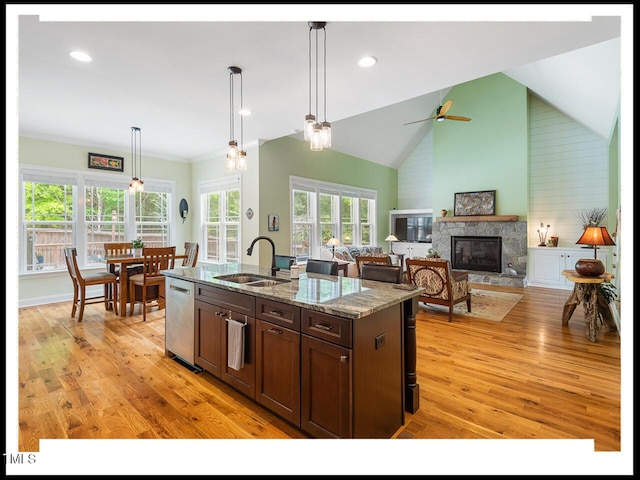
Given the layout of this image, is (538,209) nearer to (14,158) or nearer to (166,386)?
(166,386)

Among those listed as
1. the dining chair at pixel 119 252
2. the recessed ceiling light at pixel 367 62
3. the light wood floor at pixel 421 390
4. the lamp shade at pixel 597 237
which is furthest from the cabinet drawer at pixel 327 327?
the dining chair at pixel 119 252

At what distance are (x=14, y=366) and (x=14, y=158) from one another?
85 centimetres

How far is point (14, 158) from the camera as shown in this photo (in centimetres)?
125

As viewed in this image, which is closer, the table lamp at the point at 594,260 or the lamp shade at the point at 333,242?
the table lamp at the point at 594,260

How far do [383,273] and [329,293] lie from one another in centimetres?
71

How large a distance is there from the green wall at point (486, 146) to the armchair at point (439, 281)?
3.63 metres

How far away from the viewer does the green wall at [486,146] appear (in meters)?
6.80

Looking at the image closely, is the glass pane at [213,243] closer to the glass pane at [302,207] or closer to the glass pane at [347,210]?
the glass pane at [302,207]

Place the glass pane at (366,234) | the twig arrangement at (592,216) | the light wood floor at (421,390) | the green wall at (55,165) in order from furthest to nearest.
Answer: the glass pane at (366,234) < the twig arrangement at (592,216) < the green wall at (55,165) < the light wood floor at (421,390)

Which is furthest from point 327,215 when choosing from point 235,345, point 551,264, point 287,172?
point 235,345

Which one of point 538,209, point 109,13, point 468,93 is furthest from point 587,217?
point 109,13

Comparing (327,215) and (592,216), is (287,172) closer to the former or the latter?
(327,215)

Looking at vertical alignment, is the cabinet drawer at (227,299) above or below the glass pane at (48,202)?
below

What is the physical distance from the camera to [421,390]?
234 cm
